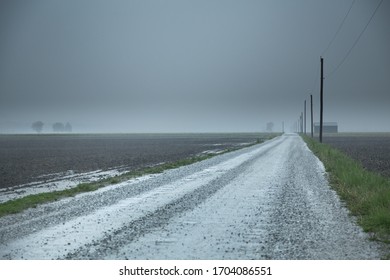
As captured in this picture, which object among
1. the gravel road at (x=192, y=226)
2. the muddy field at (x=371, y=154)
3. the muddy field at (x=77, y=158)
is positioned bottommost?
the muddy field at (x=77, y=158)

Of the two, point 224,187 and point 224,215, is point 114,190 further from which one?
point 224,215

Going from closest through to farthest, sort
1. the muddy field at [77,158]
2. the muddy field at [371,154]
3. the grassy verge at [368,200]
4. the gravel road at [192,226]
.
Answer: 1. the gravel road at [192,226]
2. the grassy verge at [368,200]
3. the muddy field at [371,154]
4. the muddy field at [77,158]

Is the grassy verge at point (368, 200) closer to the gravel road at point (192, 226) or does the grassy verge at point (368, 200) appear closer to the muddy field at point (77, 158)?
the gravel road at point (192, 226)

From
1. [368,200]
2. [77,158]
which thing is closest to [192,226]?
[368,200]

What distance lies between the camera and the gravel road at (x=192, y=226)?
789 centimetres

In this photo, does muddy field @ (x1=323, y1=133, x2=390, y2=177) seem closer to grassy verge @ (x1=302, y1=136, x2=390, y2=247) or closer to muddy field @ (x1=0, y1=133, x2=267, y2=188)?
grassy verge @ (x1=302, y1=136, x2=390, y2=247)

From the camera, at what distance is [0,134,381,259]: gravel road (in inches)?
311

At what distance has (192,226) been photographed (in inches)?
399

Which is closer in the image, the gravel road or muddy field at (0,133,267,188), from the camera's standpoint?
the gravel road

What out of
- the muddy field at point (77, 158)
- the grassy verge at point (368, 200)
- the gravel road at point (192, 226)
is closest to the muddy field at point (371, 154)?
the grassy verge at point (368, 200)

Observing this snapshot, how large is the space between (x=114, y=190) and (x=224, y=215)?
7.17 meters

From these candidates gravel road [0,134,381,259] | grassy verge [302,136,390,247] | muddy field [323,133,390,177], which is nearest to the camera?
gravel road [0,134,381,259]

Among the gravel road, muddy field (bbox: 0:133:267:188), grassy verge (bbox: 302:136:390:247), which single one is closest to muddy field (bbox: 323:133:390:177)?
grassy verge (bbox: 302:136:390:247)
